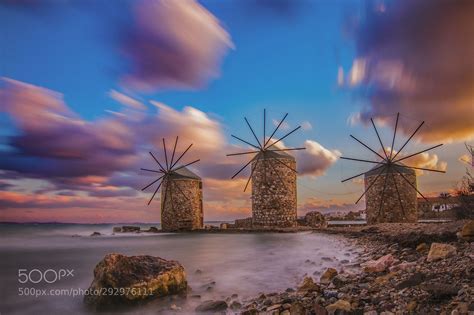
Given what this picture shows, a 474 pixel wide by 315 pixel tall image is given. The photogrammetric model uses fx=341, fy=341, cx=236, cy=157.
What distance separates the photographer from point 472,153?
1099 centimetres

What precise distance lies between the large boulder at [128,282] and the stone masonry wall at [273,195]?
17704 millimetres

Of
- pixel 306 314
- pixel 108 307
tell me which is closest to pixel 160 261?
pixel 108 307

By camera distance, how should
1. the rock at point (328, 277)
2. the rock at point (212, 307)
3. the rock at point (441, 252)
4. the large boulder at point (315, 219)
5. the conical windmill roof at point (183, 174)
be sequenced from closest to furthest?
the rock at point (212, 307) < the rock at point (441, 252) < the rock at point (328, 277) < the conical windmill roof at point (183, 174) < the large boulder at point (315, 219)

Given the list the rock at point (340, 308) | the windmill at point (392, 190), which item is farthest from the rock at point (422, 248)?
the windmill at point (392, 190)

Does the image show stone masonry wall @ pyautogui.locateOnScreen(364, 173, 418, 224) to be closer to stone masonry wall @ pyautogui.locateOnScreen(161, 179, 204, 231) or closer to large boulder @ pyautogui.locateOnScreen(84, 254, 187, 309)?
stone masonry wall @ pyautogui.locateOnScreen(161, 179, 204, 231)

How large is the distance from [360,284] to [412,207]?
68.6 ft

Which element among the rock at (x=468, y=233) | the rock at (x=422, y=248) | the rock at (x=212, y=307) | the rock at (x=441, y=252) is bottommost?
the rock at (x=212, y=307)

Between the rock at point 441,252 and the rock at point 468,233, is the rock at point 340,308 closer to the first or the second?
the rock at point 441,252

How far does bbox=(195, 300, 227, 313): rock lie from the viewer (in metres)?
4.39

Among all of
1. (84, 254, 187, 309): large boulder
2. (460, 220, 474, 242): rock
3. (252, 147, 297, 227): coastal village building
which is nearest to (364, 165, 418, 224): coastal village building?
(252, 147, 297, 227): coastal village building

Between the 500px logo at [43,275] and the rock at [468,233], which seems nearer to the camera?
the rock at [468,233]

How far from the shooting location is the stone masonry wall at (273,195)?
2266cm

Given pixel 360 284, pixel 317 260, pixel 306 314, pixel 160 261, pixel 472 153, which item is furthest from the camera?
pixel 472 153

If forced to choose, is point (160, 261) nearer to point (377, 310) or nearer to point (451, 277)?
point (377, 310)
